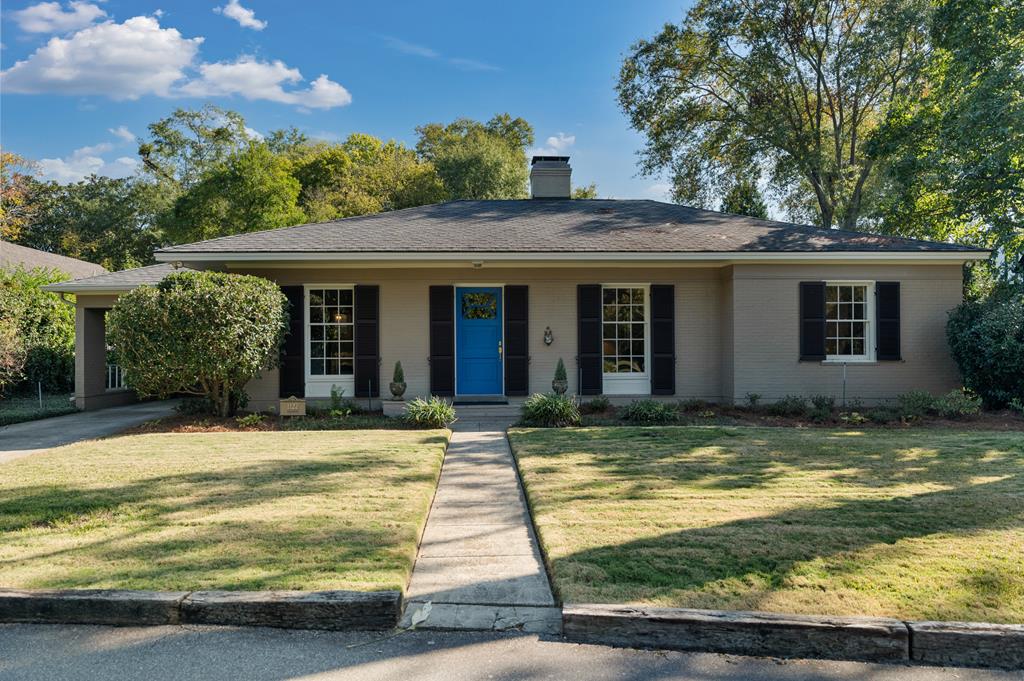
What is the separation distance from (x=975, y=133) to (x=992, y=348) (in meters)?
6.12

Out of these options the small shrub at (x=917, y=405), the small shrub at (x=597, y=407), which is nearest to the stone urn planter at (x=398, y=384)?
the small shrub at (x=597, y=407)

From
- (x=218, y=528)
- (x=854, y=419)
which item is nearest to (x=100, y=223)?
(x=218, y=528)

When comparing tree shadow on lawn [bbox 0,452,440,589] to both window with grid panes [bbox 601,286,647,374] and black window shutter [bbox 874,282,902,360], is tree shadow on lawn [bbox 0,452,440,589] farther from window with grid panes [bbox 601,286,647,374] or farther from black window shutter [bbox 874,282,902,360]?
black window shutter [bbox 874,282,902,360]

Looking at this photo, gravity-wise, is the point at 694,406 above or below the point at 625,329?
below

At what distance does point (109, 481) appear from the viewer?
6.22m

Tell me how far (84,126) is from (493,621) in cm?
3540

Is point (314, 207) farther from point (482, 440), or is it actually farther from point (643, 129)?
point (482, 440)

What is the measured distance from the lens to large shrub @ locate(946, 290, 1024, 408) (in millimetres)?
10273

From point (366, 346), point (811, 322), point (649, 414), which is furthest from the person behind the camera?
point (366, 346)

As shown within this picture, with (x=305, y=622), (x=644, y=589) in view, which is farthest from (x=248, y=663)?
(x=644, y=589)

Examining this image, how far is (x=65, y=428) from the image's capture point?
10.5 m

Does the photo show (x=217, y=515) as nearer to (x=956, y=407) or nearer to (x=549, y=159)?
(x=956, y=407)

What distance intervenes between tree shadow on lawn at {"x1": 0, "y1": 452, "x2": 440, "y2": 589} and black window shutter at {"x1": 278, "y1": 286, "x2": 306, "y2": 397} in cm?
500

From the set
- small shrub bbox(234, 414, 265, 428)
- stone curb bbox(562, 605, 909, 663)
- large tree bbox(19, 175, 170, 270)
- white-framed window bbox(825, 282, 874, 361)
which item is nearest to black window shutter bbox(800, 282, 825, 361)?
white-framed window bbox(825, 282, 874, 361)
